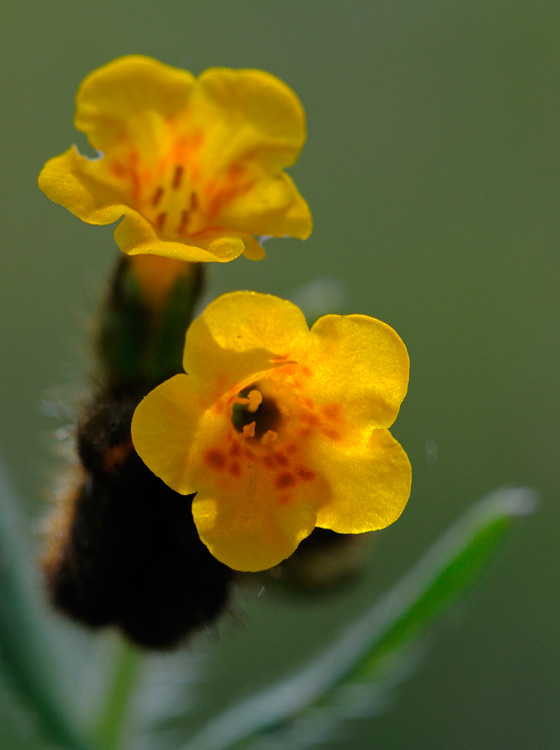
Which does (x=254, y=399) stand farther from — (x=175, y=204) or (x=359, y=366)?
(x=175, y=204)

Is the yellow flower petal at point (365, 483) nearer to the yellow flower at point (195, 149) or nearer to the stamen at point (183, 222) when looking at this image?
the yellow flower at point (195, 149)

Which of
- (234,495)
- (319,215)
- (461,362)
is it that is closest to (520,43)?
(319,215)

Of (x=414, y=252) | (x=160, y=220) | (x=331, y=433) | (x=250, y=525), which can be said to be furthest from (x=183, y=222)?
(x=414, y=252)

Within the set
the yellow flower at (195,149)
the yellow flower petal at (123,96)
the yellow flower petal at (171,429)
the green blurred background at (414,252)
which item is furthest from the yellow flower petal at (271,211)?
the green blurred background at (414,252)

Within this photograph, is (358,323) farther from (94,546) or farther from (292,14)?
(292,14)

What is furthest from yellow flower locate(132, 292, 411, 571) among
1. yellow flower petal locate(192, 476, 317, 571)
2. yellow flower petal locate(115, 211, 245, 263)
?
yellow flower petal locate(115, 211, 245, 263)

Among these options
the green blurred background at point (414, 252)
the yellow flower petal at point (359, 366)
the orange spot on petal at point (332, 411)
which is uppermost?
the yellow flower petal at point (359, 366)

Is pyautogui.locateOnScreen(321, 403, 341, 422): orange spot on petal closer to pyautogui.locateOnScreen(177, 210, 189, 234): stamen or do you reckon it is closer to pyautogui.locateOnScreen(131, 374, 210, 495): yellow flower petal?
pyautogui.locateOnScreen(131, 374, 210, 495): yellow flower petal
